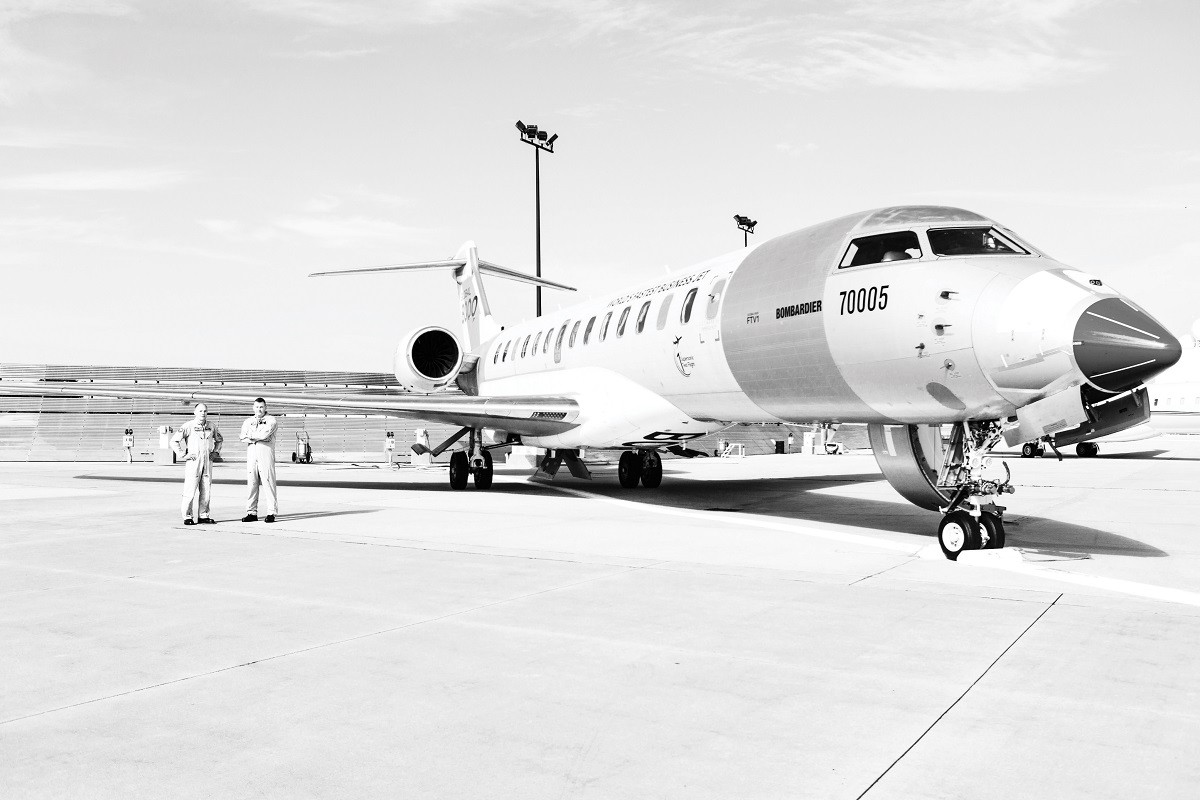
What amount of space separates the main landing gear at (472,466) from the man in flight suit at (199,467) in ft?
22.7

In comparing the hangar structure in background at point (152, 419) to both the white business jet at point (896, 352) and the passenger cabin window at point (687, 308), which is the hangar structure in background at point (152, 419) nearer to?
the white business jet at point (896, 352)

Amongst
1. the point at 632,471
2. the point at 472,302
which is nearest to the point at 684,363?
the point at 632,471

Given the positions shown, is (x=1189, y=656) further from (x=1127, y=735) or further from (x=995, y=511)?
(x=995, y=511)

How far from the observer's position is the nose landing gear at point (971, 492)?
877cm

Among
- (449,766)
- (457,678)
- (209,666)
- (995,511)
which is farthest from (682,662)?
(995,511)

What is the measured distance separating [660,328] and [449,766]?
10.8 metres

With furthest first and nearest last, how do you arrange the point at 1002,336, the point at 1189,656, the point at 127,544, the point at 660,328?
the point at 660,328 → the point at 127,544 → the point at 1002,336 → the point at 1189,656

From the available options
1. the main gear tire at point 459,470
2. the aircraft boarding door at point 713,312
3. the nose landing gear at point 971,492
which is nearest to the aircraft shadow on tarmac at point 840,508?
the nose landing gear at point 971,492

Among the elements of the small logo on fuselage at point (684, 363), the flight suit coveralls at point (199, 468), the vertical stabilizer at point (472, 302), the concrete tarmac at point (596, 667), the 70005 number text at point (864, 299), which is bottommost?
the concrete tarmac at point (596, 667)

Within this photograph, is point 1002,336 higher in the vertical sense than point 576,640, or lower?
higher

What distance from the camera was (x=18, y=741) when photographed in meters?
3.74

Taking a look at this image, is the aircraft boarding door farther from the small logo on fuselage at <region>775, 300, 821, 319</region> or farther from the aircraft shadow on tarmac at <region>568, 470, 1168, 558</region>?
the aircraft shadow on tarmac at <region>568, 470, 1168, 558</region>

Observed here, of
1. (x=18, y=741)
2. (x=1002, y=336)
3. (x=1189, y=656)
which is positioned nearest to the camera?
(x=18, y=741)

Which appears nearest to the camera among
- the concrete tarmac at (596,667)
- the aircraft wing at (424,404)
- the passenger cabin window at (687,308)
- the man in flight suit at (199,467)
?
the concrete tarmac at (596,667)
